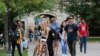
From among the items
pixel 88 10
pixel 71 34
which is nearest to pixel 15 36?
pixel 71 34

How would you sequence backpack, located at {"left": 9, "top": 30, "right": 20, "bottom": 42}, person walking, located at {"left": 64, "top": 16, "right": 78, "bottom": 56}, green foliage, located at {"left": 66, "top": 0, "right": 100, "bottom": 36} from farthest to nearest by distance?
green foliage, located at {"left": 66, "top": 0, "right": 100, "bottom": 36}
backpack, located at {"left": 9, "top": 30, "right": 20, "bottom": 42}
person walking, located at {"left": 64, "top": 16, "right": 78, "bottom": 56}

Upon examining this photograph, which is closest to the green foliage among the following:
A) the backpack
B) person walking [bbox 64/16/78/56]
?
the backpack

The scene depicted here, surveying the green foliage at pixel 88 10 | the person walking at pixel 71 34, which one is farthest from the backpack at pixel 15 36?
the green foliage at pixel 88 10

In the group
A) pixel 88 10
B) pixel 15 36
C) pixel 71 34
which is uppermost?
pixel 71 34

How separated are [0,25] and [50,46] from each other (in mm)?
26500

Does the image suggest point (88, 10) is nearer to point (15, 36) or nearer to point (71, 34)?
point (15, 36)

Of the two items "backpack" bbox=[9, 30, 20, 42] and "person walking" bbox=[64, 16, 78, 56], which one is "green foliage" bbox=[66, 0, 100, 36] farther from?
"person walking" bbox=[64, 16, 78, 56]

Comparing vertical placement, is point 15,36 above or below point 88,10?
above

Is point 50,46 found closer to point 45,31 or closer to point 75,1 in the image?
point 45,31

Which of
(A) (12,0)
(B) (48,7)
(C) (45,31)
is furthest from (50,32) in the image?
(B) (48,7)

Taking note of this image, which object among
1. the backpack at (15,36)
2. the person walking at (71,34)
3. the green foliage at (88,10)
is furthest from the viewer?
the green foliage at (88,10)

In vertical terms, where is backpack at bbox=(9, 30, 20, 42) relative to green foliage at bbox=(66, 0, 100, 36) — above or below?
above

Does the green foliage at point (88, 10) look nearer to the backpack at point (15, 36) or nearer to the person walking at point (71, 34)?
the backpack at point (15, 36)

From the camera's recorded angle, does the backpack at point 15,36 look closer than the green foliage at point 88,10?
Yes
